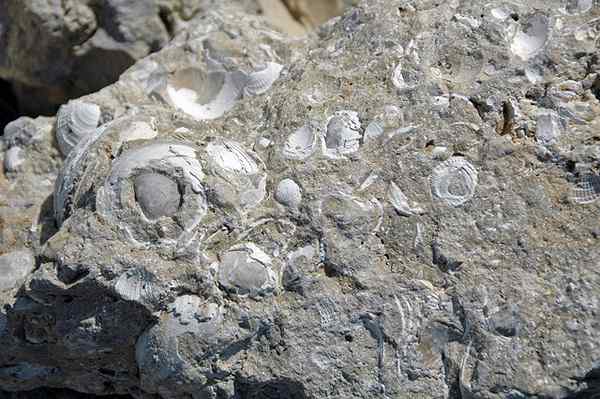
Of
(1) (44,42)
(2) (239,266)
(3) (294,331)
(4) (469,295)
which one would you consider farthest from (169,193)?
(1) (44,42)

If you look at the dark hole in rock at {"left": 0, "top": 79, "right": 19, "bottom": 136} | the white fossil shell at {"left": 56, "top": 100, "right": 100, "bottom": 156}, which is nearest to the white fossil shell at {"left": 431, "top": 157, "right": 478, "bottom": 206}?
the white fossil shell at {"left": 56, "top": 100, "right": 100, "bottom": 156}

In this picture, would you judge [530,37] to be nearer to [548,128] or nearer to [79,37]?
[548,128]

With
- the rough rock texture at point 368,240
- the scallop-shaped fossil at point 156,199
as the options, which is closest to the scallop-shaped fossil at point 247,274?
the rough rock texture at point 368,240

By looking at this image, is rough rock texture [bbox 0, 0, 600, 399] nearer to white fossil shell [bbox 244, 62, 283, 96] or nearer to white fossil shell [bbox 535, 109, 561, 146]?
white fossil shell [bbox 535, 109, 561, 146]

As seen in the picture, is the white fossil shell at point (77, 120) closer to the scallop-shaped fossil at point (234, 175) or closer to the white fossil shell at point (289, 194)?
the scallop-shaped fossil at point (234, 175)

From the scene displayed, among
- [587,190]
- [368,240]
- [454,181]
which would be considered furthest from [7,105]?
[587,190]

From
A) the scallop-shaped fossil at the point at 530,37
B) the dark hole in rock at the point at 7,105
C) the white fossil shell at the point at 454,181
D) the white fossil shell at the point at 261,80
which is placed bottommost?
the dark hole in rock at the point at 7,105
